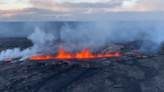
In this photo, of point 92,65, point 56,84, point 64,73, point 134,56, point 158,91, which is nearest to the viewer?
point 158,91

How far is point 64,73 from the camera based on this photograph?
55.0 feet

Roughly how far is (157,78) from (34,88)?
14.1 meters

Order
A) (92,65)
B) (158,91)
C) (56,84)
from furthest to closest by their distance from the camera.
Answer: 1. (92,65)
2. (56,84)
3. (158,91)

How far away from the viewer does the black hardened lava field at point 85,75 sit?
13641mm

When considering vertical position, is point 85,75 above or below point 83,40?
above

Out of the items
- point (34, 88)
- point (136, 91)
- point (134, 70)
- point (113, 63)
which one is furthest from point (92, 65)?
point (34, 88)

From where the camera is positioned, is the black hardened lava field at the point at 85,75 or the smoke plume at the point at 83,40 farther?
the smoke plume at the point at 83,40

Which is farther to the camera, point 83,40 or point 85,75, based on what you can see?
point 83,40

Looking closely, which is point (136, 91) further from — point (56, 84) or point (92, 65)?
point (56, 84)

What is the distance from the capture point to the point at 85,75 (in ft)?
52.6

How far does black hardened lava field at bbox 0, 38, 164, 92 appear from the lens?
13.6 m

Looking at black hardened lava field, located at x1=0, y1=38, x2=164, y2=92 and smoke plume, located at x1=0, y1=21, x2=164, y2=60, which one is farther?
smoke plume, located at x1=0, y1=21, x2=164, y2=60

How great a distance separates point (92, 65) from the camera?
18.8 metres

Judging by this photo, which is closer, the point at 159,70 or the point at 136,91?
Result: the point at 136,91
